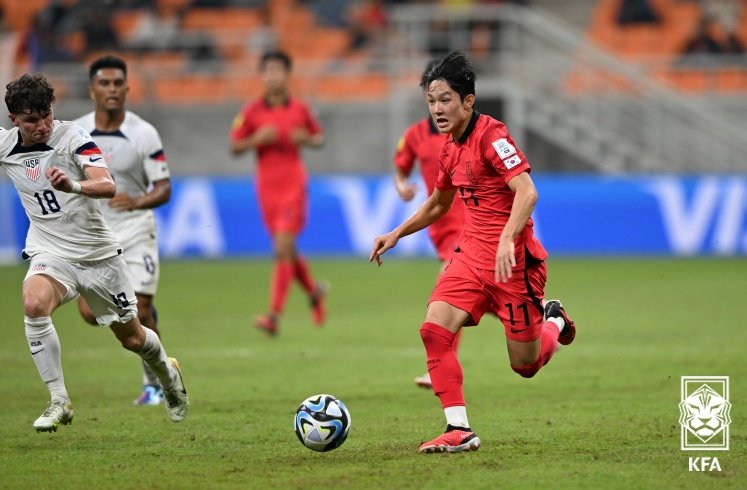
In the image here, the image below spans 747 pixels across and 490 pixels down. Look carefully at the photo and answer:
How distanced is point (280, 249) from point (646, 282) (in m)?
6.43

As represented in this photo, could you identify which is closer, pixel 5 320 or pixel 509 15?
pixel 5 320

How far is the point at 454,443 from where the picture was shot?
7.12 metres

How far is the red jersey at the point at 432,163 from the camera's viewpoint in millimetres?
10289

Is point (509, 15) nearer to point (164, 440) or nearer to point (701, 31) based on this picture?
point (701, 31)

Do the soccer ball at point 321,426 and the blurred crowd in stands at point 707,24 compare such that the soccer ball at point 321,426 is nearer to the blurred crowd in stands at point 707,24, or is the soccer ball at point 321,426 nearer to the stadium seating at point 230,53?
the stadium seating at point 230,53

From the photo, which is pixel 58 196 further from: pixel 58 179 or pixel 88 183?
pixel 58 179

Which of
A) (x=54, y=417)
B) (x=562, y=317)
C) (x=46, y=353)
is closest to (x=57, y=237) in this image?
(x=46, y=353)

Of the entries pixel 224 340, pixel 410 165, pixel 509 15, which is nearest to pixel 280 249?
pixel 224 340

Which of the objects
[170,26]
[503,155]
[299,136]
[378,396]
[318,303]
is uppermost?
[170,26]

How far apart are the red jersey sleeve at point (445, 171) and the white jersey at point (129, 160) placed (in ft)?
9.03

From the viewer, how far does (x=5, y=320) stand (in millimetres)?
15461

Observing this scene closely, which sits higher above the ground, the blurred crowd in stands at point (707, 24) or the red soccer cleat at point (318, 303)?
the blurred crowd in stands at point (707, 24)

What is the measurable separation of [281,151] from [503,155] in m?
7.90

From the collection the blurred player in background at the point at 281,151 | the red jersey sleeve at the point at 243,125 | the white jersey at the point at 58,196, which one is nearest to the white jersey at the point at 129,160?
the white jersey at the point at 58,196
